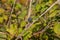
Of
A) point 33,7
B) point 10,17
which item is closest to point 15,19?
point 10,17

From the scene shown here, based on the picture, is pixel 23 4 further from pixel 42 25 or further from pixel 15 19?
pixel 42 25

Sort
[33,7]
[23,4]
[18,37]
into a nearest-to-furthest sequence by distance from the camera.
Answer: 1. [18,37]
2. [33,7]
3. [23,4]

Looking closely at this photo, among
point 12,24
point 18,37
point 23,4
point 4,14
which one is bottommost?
point 18,37

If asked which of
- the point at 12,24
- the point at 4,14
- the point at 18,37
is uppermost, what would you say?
the point at 4,14

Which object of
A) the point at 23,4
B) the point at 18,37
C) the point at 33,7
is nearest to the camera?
the point at 18,37

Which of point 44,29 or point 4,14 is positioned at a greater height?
point 4,14

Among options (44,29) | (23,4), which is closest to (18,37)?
(44,29)

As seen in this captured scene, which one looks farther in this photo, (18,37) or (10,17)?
(10,17)

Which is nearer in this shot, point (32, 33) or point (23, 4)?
point (32, 33)

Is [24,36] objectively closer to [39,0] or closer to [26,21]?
[26,21]
